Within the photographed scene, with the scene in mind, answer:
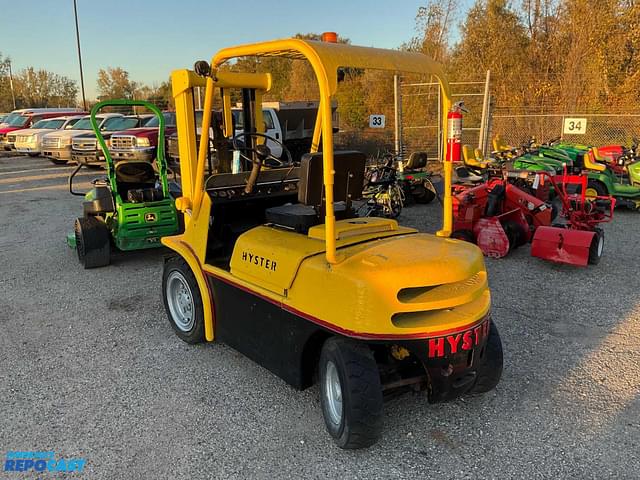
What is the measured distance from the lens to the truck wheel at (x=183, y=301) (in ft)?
13.8

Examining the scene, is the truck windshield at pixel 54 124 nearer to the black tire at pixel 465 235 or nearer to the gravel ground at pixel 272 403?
the gravel ground at pixel 272 403

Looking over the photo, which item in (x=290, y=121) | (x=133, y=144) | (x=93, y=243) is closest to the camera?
(x=93, y=243)

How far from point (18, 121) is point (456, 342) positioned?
24.7 metres

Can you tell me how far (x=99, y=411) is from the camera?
3504mm

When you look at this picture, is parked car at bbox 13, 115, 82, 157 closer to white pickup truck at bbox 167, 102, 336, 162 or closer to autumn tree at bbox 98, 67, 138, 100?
white pickup truck at bbox 167, 102, 336, 162

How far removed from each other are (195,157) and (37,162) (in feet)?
59.4

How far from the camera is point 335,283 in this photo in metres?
2.86

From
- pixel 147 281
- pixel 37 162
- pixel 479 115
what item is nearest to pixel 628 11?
pixel 479 115

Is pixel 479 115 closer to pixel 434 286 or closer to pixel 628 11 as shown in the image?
pixel 628 11

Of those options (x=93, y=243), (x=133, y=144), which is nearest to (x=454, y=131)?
(x=93, y=243)

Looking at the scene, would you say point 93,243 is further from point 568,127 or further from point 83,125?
Result: point 83,125

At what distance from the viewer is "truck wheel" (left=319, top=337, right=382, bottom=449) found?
2816 mm

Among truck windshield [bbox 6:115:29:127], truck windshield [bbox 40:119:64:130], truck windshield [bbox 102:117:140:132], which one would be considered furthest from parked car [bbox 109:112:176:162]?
truck windshield [bbox 6:115:29:127]

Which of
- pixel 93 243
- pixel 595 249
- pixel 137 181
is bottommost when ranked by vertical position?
pixel 595 249
